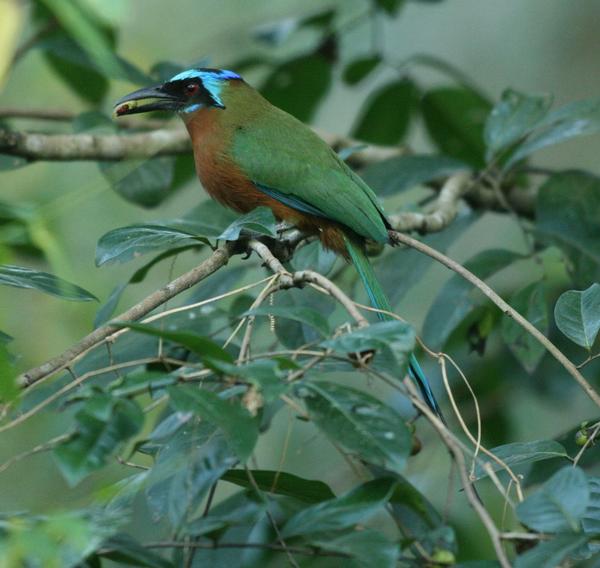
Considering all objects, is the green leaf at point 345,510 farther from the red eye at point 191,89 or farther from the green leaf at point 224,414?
the red eye at point 191,89

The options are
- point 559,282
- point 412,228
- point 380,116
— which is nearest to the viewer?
point 412,228

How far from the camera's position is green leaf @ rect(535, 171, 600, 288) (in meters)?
3.40

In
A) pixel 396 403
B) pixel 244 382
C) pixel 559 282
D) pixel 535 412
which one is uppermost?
pixel 244 382

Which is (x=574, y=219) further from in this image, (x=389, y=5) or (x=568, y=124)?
(x=389, y=5)

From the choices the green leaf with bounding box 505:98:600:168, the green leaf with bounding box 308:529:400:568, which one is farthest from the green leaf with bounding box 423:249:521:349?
the green leaf with bounding box 308:529:400:568

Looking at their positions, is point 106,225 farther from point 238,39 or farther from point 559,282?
point 559,282

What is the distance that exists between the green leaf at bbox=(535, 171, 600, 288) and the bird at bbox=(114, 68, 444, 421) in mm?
716

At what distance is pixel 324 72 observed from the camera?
4.34m

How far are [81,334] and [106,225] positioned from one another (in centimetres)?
106

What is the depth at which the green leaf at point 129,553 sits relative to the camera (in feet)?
5.20

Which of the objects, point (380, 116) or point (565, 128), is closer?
point (565, 128)

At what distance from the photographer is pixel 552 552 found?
1.48 meters

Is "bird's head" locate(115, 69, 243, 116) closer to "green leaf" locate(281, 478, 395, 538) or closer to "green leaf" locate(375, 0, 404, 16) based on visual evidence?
"green leaf" locate(375, 0, 404, 16)

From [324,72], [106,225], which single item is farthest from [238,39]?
[106,225]
